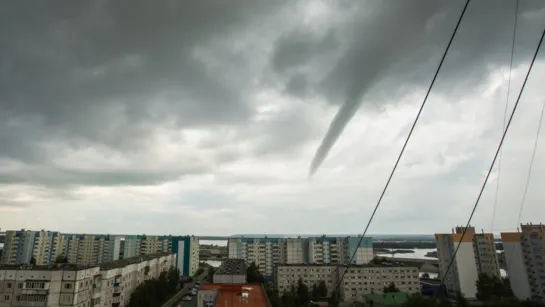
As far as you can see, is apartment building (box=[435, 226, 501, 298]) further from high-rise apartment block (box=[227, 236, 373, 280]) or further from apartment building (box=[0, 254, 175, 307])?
apartment building (box=[0, 254, 175, 307])

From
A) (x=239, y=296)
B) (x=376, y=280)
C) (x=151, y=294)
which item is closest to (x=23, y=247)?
(x=151, y=294)

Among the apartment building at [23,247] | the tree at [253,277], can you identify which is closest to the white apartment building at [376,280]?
the tree at [253,277]

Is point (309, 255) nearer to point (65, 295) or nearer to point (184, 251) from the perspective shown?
point (184, 251)

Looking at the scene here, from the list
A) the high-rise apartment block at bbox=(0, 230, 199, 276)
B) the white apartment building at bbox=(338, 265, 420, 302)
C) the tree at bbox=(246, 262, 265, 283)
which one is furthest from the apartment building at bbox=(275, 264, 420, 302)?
the high-rise apartment block at bbox=(0, 230, 199, 276)

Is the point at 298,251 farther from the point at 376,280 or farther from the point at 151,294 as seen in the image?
the point at 151,294

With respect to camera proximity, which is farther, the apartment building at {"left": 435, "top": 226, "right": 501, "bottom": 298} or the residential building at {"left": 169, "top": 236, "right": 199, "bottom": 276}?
the residential building at {"left": 169, "top": 236, "right": 199, "bottom": 276}

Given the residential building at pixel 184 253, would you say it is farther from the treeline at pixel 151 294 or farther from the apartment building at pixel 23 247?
the apartment building at pixel 23 247

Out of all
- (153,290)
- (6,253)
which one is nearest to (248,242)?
(153,290)
